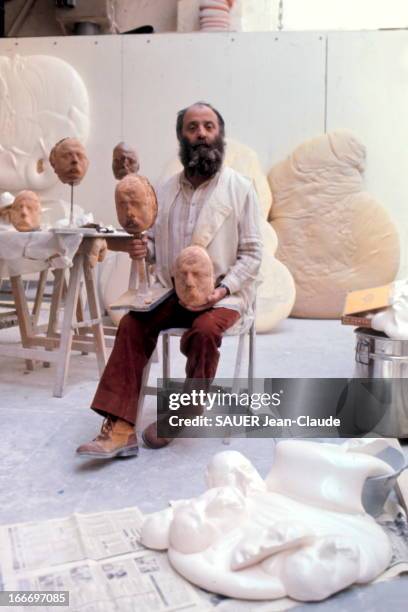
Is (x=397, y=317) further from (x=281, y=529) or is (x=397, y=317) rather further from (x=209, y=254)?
(x=281, y=529)

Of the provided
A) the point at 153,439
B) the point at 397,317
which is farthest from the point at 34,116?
the point at 397,317

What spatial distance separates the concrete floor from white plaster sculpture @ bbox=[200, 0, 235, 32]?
12.8 ft

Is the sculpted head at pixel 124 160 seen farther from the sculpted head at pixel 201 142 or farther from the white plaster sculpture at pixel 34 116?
the white plaster sculpture at pixel 34 116

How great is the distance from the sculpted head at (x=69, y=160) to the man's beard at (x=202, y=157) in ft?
2.65

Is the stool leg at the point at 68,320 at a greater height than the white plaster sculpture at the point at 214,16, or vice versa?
the white plaster sculpture at the point at 214,16

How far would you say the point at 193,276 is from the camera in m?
2.46

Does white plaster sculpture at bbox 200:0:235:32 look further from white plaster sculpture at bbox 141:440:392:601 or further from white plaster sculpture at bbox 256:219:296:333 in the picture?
white plaster sculpture at bbox 141:440:392:601

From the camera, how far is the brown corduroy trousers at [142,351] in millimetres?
2434

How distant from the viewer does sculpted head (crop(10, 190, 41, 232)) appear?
11.1 feet

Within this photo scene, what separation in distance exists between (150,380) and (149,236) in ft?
3.79

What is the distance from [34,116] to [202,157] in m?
4.24

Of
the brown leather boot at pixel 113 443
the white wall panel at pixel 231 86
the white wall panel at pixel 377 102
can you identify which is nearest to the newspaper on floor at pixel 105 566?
the brown leather boot at pixel 113 443

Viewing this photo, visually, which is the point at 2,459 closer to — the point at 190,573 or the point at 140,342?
the point at 140,342

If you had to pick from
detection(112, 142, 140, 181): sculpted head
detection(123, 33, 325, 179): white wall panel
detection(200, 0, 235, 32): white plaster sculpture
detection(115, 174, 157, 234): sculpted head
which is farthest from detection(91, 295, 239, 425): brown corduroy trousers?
detection(200, 0, 235, 32): white plaster sculpture
